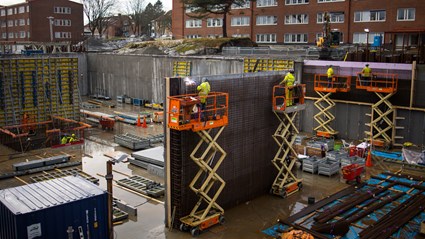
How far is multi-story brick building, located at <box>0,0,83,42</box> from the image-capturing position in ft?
210

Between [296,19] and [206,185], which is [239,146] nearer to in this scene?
[206,185]

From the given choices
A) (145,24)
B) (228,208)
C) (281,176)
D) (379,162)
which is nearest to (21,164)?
(228,208)

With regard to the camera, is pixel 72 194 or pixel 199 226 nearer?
pixel 72 194

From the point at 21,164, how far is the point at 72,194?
938 cm

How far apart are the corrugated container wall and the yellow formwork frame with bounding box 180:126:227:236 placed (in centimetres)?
305

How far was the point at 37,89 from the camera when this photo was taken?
84.7 feet

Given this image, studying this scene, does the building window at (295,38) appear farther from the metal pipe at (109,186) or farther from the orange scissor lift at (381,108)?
the metal pipe at (109,186)

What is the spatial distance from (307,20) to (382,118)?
81.9ft

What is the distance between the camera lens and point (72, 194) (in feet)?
35.5

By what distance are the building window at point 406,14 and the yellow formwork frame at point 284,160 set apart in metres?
26.7

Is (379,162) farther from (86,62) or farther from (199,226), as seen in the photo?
(86,62)

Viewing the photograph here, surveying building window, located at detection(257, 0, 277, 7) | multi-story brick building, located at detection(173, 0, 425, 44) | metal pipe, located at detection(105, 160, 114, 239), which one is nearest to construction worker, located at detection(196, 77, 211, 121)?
metal pipe, located at detection(105, 160, 114, 239)

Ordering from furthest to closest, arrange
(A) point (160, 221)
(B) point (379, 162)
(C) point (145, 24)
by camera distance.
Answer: (C) point (145, 24) < (B) point (379, 162) < (A) point (160, 221)

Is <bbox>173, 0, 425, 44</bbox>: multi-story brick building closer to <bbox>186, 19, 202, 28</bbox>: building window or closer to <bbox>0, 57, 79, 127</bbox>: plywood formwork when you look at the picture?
<bbox>186, 19, 202, 28</bbox>: building window
